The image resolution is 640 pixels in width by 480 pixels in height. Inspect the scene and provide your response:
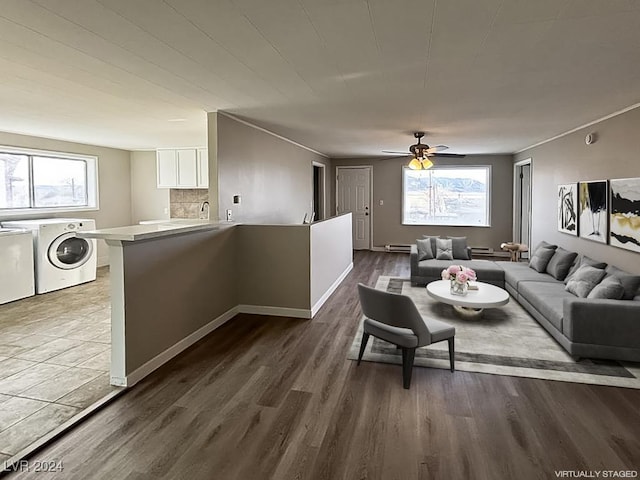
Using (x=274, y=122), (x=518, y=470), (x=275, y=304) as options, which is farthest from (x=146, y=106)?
(x=518, y=470)

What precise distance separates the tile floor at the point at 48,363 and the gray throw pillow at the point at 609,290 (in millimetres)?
4178

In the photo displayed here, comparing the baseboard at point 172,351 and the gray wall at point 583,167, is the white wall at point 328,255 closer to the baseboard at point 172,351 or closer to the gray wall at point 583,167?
the baseboard at point 172,351

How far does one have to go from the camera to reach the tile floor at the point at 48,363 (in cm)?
247

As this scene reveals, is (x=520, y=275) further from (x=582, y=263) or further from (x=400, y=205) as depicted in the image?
(x=400, y=205)

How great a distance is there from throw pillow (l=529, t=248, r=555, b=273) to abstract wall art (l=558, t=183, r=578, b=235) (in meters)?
0.39

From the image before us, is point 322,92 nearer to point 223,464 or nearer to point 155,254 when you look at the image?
point 155,254

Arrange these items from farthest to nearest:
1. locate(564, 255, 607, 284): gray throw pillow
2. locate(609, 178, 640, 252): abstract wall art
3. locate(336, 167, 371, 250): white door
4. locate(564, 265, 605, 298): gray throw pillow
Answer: locate(336, 167, 371, 250): white door < locate(564, 255, 607, 284): gray throw pillow < locate(564, 265, 605, 298): gray throw pillow < locate(609, 178, 640, 252): abstract wall art

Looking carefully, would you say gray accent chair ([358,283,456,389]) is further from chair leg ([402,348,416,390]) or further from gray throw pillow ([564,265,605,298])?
gray throw pillow ([564,265,605,298])

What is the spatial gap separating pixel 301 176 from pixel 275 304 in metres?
3.54

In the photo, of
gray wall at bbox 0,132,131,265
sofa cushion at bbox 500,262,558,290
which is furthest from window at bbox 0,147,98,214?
sofa cushion at bbox 500,262,558,290

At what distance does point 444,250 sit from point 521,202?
3.39 m

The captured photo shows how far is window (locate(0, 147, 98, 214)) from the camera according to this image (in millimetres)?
5895

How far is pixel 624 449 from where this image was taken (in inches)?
86.5

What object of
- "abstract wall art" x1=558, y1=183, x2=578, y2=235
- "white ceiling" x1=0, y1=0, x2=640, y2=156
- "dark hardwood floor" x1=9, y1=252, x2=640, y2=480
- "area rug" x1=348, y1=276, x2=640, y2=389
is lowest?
"dark hardwood floor" x1=9, y1=252, x2=640, y2=480
